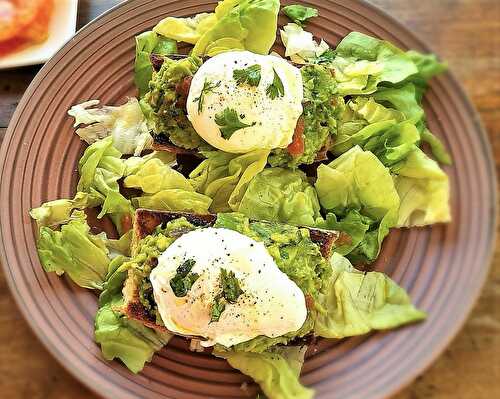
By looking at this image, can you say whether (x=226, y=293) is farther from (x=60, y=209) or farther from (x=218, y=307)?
(x=60, y=209)

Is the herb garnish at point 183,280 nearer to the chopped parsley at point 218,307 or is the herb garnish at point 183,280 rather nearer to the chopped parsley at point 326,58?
the chopped parsley at point 218,307

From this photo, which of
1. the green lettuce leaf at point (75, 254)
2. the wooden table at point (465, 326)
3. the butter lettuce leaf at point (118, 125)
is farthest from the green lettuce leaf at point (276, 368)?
the butter lettuce leaf at point (118, 125)

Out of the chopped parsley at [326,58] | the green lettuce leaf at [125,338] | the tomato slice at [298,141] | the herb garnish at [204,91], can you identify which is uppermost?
the chopped parsley at [326,58]

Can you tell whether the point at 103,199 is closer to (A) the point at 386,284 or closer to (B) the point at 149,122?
(B) the point at 149,122

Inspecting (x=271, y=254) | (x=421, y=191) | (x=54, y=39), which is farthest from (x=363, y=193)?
(x=54, y=39)

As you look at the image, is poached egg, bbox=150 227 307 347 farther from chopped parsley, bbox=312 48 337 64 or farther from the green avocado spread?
chopped parsley, bbox=312 48 337 64

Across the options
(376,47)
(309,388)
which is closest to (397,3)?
(376,47)
